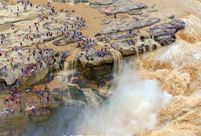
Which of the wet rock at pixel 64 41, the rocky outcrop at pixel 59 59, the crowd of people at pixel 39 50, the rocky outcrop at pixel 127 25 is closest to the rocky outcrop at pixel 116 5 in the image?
the rocky outcrop at pixel 127 25

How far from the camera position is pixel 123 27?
30875mm

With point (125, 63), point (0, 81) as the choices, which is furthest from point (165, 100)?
point (0, 81)

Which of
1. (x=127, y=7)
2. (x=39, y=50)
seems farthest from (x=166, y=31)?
(x=39, y=50)

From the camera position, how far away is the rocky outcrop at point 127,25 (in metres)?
30.4

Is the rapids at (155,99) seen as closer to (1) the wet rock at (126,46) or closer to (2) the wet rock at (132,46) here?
(2) the wet rock at (132,46)

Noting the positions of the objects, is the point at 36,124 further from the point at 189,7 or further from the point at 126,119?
the point at 189,7

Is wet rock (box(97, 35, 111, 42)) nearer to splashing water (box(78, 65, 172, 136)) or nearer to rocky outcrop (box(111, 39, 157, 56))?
rocky outcrop (box(111, 39, 157, 56))

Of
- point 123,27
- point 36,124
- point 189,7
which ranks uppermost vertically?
point 189,7

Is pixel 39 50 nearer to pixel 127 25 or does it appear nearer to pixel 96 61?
pixel 96 61

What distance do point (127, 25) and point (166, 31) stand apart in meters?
5.34

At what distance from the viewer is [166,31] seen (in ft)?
97.1

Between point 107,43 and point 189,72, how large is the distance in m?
10.3

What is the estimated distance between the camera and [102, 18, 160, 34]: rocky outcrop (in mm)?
30375

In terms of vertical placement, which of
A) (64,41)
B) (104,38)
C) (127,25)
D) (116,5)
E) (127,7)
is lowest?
(64,41)
